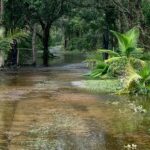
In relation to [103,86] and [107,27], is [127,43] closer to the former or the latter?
[103,86]

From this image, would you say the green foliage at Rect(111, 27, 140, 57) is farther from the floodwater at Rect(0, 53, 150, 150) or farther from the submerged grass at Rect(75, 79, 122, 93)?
the floodwater at Rect(0, 53, 150, 150)

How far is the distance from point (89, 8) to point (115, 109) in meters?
21.5

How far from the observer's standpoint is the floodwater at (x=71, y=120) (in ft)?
30.1

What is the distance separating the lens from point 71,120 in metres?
11.4

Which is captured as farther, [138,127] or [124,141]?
[138,127]

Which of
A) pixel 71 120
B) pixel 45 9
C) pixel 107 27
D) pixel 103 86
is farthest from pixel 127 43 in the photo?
pixel 107 27

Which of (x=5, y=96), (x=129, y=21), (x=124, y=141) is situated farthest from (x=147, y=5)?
(x=124, y=141)

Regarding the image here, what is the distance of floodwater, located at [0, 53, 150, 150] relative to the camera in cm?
916

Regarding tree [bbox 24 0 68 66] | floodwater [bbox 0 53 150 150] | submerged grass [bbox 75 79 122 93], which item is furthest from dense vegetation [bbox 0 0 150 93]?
floodwater [bbox 0 53 150 150]

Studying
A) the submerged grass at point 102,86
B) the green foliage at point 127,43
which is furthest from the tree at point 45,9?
the green foliage at point 127,43

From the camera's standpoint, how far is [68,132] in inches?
399

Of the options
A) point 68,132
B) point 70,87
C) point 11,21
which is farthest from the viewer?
point 11,21

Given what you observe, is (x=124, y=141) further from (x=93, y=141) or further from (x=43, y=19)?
(x=43, y=19)

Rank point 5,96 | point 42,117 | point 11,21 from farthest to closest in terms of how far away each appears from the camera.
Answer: point 11,21 < point 5,96 < point 42,117
